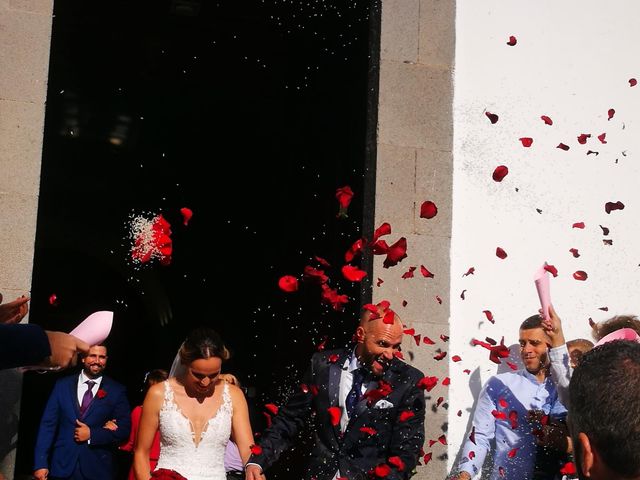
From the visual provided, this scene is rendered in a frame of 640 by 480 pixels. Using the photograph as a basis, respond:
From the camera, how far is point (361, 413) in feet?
17.2

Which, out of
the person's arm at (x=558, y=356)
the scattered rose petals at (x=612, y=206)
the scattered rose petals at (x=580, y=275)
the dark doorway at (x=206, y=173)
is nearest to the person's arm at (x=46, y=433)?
the dark doorway at (x=206, y=173)

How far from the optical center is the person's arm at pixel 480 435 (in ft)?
18.6

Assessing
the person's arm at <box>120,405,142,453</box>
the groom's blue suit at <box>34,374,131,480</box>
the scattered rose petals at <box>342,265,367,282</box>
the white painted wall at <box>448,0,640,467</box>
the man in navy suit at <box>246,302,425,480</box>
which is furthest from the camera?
the person's arm at <box>120,405,142,453</box>

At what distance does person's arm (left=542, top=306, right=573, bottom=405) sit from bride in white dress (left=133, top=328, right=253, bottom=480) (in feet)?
5.16

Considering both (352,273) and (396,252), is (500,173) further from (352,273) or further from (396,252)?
(352,273)

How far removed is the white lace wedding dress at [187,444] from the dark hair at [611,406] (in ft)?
11.6

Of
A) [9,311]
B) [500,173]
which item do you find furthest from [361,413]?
[9,311]

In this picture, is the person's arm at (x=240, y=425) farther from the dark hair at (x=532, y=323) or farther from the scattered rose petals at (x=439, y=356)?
the dark hair at (x=532, y=323)

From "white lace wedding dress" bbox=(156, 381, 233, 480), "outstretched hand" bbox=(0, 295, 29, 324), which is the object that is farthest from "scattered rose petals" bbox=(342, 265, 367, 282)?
"outstretched hand" bbox=(0, 295, 29, 324)

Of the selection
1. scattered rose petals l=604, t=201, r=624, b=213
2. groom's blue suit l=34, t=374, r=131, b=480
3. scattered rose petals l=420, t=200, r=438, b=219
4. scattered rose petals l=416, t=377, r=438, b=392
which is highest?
scattered rose petals l=604, t=201, r=624, b=213

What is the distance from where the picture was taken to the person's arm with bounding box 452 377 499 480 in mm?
5676

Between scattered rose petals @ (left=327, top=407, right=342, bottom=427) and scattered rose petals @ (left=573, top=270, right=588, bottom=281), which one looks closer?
scattered rose petals @ (left=327, top=407, right=342, bottom=427)

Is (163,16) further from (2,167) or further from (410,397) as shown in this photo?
(410,397)

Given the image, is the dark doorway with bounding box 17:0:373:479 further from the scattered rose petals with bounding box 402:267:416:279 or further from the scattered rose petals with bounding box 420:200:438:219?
the scattered rose petals with bounding box 402:267:416:279
